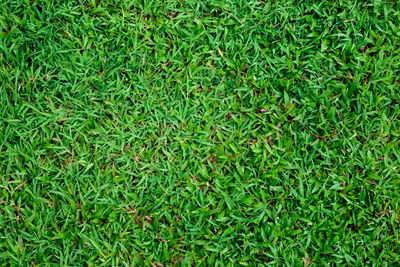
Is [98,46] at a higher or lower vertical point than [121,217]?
higher

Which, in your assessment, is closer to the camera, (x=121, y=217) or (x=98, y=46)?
(x=121, y=217)

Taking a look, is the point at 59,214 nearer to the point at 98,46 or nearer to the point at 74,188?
the point at 74,188

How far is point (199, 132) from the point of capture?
8.71 ft

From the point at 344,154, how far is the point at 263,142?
0.56 meters

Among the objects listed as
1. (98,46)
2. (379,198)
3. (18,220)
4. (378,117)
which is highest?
(98,46)

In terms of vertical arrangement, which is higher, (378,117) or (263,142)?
(378,117)

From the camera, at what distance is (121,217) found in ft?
8.29

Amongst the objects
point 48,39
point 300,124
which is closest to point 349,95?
point 300,124

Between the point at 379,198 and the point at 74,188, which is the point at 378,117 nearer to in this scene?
the point at 379,198

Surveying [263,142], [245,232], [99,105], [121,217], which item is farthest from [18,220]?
[263,142]

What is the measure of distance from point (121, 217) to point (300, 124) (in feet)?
4.54

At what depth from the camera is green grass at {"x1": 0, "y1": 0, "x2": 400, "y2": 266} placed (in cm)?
251

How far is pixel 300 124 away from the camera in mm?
2689

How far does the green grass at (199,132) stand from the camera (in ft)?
8.24
